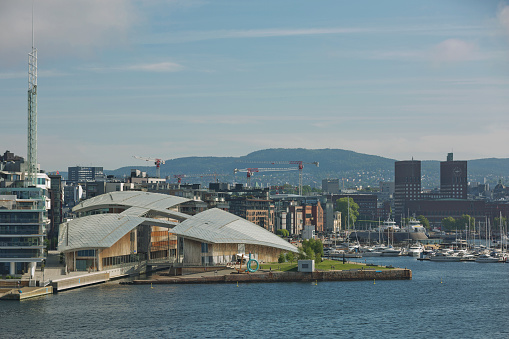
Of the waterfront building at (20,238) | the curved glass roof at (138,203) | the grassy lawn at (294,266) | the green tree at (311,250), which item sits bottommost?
the grassy lawn at (294,266)

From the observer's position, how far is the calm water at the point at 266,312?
9388 centimetres

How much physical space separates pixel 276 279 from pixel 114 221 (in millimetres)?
33320


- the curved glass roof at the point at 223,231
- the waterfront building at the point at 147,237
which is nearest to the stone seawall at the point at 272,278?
the waterfront building at the point at 147,237

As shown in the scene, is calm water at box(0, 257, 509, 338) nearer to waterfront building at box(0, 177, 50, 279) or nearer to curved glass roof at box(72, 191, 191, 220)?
waterfront building at box(0, 177, 50, 279)

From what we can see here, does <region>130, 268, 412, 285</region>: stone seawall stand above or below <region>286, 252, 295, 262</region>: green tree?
below

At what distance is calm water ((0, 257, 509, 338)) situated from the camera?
308 ft

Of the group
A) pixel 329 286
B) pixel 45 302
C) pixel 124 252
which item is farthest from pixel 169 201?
pixel 45 302

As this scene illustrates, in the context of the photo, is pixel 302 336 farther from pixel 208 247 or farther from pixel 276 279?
pixel 208 247

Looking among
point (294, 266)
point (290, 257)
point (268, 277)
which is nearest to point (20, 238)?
point (268, 277)

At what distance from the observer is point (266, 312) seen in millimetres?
106812

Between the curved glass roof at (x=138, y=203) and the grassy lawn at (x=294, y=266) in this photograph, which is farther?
the curved glass roof at (x=138, y=203)

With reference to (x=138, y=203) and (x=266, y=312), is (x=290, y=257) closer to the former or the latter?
(x=138, y=203)

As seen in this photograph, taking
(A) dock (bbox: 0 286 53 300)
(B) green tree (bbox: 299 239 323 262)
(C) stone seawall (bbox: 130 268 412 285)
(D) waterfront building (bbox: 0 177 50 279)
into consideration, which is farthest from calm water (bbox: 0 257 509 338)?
(B) green tree (bbox: 299 239 323 262)

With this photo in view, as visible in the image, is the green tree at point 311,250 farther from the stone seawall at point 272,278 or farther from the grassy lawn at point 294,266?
the stone seawall at point 272,278
